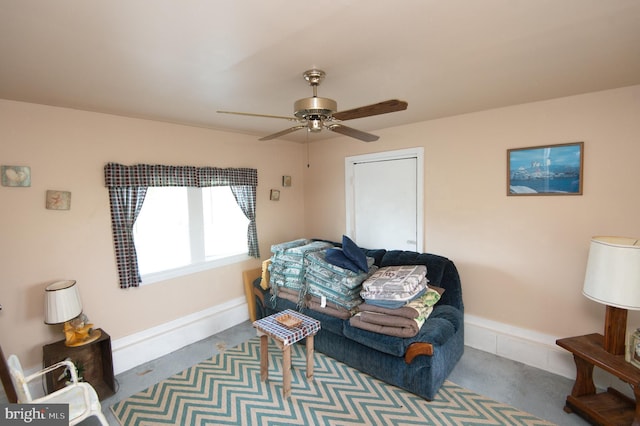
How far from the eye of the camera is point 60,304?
2.28 meters

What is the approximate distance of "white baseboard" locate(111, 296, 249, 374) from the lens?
112 inches

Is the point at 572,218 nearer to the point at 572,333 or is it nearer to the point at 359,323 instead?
the point at 572,333

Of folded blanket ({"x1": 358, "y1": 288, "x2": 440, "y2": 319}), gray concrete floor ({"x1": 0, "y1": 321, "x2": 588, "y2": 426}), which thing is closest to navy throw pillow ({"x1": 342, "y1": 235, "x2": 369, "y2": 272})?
folded blanket ({"x1": 358, "y1": 288, "x2": 440, "y2": 319})

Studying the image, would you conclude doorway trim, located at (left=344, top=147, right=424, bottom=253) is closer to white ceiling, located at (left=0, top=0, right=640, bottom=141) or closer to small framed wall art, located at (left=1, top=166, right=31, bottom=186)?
white ceiling, located at (left=0, top=0, right=640, bottom=141)

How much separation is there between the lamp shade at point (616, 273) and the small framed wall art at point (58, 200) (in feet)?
13.3

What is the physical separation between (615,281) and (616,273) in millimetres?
53

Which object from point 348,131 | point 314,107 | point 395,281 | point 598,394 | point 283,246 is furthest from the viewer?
point 283,246

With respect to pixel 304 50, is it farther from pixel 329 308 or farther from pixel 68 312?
pixel 68 312

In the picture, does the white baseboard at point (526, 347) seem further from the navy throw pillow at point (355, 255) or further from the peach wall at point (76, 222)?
the peach wall at point (76, 222)

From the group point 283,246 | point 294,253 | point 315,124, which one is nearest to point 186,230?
point 283,246

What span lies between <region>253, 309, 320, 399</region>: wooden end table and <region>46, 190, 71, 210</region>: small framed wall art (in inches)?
75.3

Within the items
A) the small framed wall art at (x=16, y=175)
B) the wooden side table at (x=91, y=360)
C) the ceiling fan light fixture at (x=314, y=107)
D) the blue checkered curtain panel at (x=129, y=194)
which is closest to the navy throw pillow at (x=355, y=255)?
the ceiling fan light fixture at (x=314, y=107)

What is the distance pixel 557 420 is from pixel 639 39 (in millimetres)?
2445

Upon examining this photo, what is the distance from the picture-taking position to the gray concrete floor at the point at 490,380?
2260 millimetres
